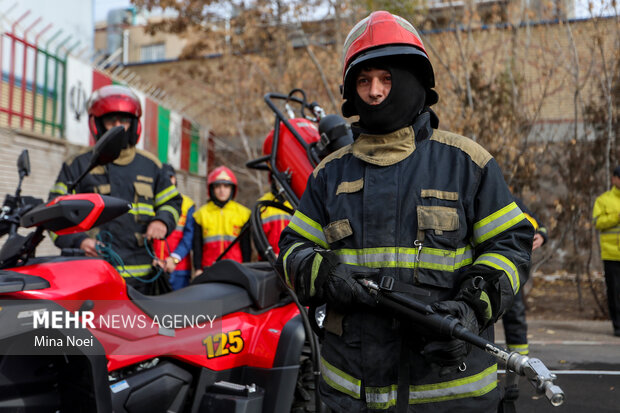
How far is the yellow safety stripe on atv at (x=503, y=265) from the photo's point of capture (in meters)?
1.74

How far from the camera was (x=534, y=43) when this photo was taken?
10.1 metres

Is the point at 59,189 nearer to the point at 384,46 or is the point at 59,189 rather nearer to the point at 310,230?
the point at 310,230

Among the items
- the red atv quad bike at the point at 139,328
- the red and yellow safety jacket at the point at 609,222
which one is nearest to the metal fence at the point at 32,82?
the red atv quad bike at the point at 139,328

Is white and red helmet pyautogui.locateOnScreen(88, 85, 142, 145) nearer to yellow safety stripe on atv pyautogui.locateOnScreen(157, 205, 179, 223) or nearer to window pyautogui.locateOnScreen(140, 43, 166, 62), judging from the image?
yellow safety stripe on atv pyautogui.locateOnScreen(157, 205, 179, 223)

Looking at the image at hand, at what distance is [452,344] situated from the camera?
1637 millimetres

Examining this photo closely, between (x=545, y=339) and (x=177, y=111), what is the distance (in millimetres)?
10530

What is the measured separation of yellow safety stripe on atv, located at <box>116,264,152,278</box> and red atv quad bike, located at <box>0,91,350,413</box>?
2.31 feet

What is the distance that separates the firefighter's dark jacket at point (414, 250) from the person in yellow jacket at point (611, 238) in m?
5.68

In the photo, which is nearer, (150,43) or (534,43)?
(534,43)

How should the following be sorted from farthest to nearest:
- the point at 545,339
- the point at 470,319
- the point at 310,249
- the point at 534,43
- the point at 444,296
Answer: the point at 534,43 → the point at 545,339 → the point at 310,249 → the point at 444,296 → the point at 470,319

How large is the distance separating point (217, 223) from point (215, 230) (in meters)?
0.08

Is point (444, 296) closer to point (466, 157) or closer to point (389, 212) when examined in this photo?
point (389, 212)

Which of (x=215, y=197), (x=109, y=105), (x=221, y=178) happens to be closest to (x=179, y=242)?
(x=215, y=197)

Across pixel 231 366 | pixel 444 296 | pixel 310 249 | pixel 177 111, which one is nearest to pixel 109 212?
pixel 310 249
